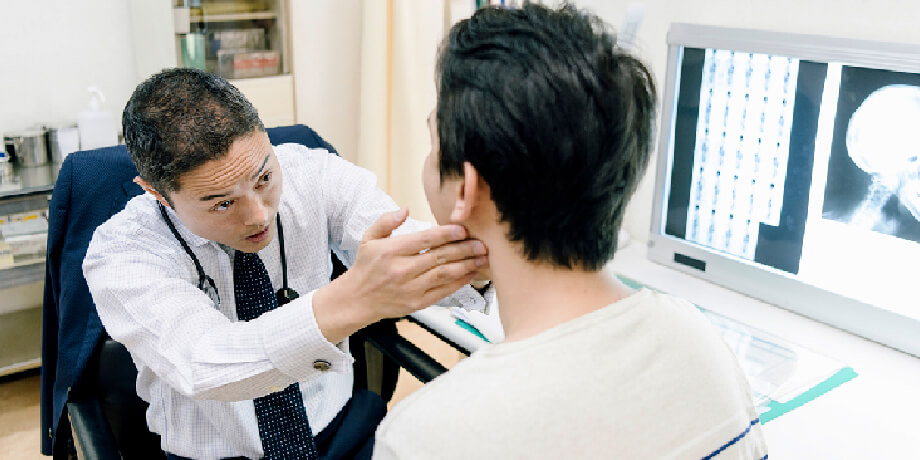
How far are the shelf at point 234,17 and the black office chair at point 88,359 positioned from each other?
1.52 metres

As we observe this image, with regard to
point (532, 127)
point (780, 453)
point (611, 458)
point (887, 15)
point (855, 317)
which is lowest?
point (780, 453)

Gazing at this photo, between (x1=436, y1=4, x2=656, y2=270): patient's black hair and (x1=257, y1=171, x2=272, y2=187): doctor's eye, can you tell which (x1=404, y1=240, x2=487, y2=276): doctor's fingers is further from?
(x1=257, y1=171, x2=272, y2=187): doctor's eye

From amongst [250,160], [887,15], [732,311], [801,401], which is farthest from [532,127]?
[887,15]

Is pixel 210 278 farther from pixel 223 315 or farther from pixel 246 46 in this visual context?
pixel 246 46

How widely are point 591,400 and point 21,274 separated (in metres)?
2.42

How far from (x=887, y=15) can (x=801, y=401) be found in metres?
0.86

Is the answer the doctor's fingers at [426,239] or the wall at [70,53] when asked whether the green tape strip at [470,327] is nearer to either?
the doctor's fingers at [426,239]

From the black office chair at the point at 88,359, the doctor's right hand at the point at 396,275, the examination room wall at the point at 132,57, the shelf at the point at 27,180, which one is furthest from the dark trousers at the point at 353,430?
the shelf at the point at 27,180

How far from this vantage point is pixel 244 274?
1.35 metres

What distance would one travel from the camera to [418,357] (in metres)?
1.46

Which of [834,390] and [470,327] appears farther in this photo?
[470,327]

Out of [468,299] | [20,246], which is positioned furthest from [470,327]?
[20,246]

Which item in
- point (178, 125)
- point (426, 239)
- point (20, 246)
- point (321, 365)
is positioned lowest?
point (20, 246)

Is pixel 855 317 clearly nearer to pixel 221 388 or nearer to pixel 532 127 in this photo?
pixel 532 127
